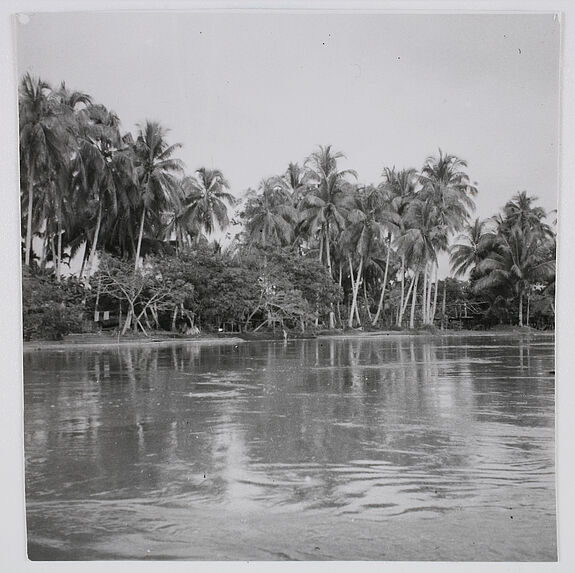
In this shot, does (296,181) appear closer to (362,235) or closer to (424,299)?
(362,235)

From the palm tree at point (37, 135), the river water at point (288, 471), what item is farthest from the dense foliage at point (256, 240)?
the river water at point (288, 471)

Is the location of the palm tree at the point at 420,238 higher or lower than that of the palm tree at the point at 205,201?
lower

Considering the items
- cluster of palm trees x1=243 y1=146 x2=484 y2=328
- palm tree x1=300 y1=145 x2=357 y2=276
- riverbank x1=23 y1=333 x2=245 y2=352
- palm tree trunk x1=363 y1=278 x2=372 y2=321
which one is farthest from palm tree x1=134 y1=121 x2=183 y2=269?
palm tree trunk x1=363 y1=278 x2=372 y2=321

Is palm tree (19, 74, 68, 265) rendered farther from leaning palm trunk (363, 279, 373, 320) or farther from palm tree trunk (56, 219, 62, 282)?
leaning palm trunk (363, 279, 373, 320)

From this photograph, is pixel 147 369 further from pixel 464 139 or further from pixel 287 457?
pixel 464 139

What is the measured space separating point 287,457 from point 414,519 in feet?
2.26

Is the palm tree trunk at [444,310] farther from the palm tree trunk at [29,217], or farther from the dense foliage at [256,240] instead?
the palm tree trunk at [29,217]

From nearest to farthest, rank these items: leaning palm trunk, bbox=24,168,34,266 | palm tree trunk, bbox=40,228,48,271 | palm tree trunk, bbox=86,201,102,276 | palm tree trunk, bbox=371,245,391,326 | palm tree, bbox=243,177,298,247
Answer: leaning palm trunk, bbox=24,168,34,266
palm tree trunk, bbox=40,228,48,271
palm tree, bbox=243,177,298,247
palm tree trunk, bbox=86,201,102,276
palm tree trunk, bbox=371,245,391,326

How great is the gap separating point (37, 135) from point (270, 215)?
5.74ft

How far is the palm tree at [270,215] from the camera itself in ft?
12.7

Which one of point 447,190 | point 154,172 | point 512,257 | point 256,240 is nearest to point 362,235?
point 256,240

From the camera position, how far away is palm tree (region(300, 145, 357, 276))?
3.55 m

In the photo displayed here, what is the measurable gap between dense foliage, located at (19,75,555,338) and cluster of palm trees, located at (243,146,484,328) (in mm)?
13

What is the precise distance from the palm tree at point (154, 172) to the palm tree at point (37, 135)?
48 cm
